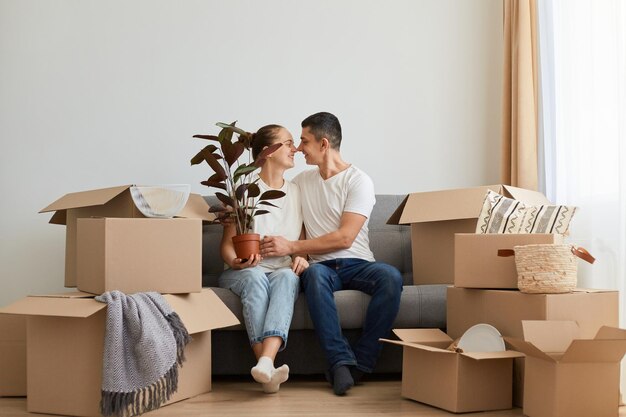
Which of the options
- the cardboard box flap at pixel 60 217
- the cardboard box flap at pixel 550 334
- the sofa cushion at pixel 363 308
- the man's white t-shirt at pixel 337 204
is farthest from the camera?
the cardboard box flap at pixel 60 217

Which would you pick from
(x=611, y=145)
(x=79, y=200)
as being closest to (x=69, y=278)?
(x=79, y=200)

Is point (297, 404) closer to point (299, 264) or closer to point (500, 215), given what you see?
point (299, 264)

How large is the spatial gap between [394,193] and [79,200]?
160cm

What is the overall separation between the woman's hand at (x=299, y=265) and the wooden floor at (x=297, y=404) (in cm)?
45

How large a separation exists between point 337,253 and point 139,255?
0.96m

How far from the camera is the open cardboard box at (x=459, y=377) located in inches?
99.6

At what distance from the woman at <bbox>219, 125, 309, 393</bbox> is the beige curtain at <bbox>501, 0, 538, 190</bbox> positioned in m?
1.08

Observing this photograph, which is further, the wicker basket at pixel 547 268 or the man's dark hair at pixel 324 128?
the man's dark hair at pixel 324 128

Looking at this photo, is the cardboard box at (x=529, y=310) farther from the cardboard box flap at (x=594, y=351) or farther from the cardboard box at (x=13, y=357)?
the cardboard box at (x=13, y=357)

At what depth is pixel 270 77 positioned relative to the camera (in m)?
4.06

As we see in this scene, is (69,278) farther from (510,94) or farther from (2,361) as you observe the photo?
(510,94)

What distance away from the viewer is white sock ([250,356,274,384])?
2.73 meters

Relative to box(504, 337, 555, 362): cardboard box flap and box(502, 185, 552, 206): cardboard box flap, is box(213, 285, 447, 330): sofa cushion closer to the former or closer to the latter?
box(502, 185, 552, 206): cardboard box flap

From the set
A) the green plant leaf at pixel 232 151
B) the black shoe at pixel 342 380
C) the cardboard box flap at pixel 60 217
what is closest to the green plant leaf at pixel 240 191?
the green plant leaf at pixel 232 151
